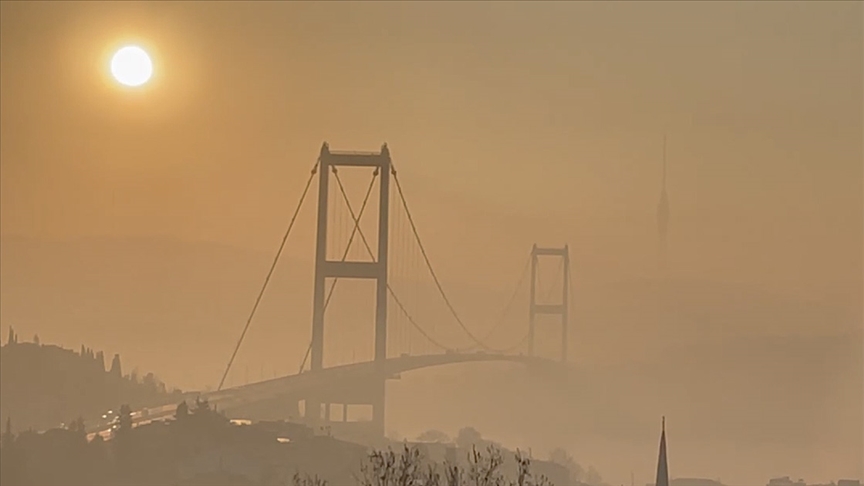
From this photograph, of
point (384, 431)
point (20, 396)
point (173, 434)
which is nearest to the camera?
point (173, 434)

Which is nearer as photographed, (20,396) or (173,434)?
(173,434)

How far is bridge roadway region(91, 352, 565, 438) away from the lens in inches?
1467

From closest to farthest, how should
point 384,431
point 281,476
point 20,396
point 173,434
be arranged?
1. point 281,476
2. point 173,434
3. point 384,431
4. point 20,396

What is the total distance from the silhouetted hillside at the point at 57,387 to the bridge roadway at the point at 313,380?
487cm

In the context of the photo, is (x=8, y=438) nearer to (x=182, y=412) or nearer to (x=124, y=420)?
(x=124, y=420)

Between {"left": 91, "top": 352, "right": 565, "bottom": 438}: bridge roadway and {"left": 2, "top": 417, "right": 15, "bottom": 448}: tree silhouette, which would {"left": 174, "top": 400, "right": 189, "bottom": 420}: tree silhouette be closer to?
{"left": 91, "top": 352, "right": 565, "bottom": 438}: bridge roadway

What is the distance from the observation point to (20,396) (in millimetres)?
46750

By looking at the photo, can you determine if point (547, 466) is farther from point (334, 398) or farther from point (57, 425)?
→ point (57, 425)

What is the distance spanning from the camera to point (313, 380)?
123ft

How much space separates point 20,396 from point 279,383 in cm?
1039

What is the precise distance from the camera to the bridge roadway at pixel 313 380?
37250 mm

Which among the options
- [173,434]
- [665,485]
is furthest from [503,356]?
[665,485]

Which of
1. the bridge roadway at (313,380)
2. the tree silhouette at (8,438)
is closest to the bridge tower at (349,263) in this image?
the bridge roadway at (313,380)

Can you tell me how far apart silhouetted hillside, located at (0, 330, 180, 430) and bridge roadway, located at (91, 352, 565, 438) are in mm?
4868
